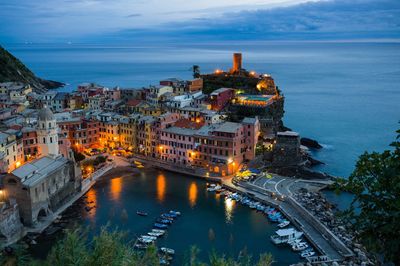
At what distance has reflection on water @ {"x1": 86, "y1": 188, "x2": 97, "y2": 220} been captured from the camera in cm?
3741

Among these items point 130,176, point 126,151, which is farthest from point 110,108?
point 130,176

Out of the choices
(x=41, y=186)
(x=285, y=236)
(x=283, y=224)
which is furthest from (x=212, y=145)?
(x=41, y=186)

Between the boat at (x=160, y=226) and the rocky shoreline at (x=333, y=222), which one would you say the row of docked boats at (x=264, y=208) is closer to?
the rocky shoreline at (x=333, y=222)

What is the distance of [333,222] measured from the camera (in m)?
33.9

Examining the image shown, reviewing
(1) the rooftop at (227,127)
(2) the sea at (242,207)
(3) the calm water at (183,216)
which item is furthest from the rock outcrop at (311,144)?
(3) the calm water at (183,216)

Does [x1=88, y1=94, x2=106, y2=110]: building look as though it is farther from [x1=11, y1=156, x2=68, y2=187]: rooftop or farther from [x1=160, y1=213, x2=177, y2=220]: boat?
[x1=160, y1=213, x2=177, y2=220]: boat

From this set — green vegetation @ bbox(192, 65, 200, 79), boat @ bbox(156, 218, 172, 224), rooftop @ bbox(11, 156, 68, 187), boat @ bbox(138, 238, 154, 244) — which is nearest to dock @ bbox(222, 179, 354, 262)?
boat @ bbox(156, 218, 172, 224)

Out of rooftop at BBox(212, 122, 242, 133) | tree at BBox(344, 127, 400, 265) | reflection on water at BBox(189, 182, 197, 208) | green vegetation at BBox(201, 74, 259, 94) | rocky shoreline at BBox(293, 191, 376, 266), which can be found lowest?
reflection on water at BBox(189, 182, 197, 208)

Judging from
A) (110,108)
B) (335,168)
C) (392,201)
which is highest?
(392,201)

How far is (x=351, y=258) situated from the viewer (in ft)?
93.8

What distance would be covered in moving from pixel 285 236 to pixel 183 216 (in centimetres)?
927

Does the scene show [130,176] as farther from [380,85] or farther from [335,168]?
[380,85]

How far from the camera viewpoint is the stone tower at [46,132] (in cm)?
4294

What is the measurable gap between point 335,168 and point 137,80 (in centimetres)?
8676
